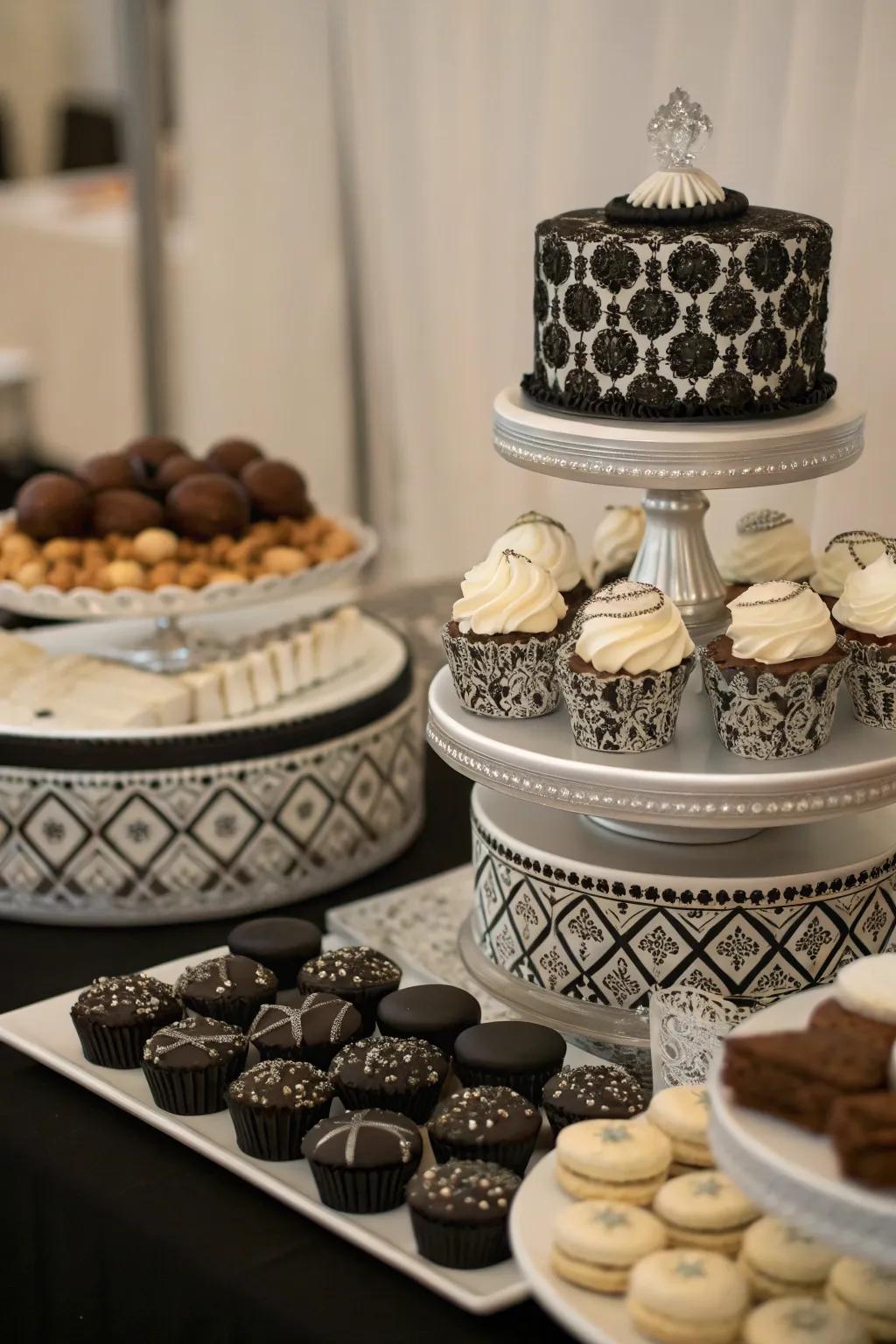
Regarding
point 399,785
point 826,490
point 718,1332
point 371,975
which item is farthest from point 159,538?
point 718,1332

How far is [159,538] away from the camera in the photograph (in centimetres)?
170

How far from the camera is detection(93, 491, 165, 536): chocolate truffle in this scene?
1722 millimetres

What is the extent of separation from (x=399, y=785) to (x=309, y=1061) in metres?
0.53

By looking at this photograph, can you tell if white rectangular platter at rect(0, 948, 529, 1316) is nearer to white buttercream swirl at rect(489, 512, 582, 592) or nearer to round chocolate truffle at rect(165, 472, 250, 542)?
white buttercream swirl at rect(489, 512, 582, 592)

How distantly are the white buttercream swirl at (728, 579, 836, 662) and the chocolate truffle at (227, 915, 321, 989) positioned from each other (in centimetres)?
47

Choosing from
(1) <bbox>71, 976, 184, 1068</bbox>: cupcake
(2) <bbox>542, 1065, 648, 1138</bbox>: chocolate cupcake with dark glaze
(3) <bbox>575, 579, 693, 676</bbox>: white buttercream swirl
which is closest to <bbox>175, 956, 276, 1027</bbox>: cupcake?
(1) <bbox>71, 976, 184, 1068</bbox>: cupcake

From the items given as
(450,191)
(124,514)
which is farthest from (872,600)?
(450,191)

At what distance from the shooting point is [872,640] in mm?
1199

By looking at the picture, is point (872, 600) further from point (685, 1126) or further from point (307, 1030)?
point (307, 1030)

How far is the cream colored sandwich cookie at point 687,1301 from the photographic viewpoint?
2.87 feet

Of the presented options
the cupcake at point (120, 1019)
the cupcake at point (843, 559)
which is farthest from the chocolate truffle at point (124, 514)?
the cupcake at point (843, 559)

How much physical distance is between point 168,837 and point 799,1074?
2.90 ft

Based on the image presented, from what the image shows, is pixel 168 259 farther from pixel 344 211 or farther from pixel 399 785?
pixel 399 785

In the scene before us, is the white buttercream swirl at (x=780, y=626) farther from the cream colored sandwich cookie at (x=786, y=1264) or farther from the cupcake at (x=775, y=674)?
the cream colored sandwich cookie at (x=786, y=1264)
